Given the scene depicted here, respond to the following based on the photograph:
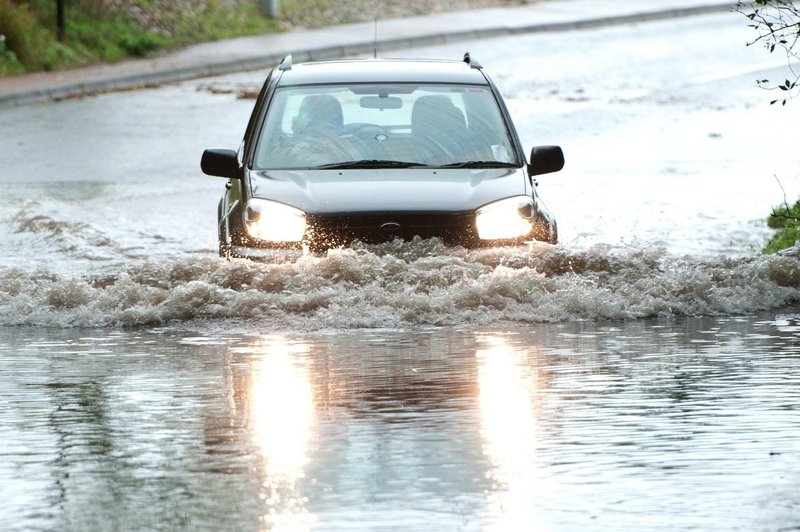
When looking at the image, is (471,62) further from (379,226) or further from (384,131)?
(379,226)

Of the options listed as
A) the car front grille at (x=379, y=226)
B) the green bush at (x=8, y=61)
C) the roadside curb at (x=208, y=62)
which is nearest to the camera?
the car front grille at (x=379, y=226)

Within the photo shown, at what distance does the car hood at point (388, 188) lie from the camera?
1062 centimetres

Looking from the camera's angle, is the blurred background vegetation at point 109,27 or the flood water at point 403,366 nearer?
the flood water at point 403,366

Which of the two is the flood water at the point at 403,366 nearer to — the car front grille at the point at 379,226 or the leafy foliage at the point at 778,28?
the car front grille at the point at 379,226

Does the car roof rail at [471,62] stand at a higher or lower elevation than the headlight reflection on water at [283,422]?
higher

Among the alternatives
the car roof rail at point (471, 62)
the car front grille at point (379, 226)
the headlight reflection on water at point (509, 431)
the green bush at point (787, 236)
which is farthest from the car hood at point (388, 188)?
the green bush at point (787, 236)

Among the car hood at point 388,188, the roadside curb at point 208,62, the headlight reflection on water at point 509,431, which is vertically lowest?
the headlight reflection on water at point 509,431

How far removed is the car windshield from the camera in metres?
11.5

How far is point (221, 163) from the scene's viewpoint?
11.4 metres

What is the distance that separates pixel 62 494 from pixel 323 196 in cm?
450

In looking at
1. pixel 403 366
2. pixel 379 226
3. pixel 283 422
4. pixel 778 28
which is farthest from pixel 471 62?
pixel 283 422

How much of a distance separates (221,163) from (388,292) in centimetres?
131

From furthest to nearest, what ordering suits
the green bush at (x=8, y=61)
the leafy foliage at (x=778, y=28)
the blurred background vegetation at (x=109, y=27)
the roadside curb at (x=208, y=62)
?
the blurred background vegetation at (x=109, y=27) → the green bush at (x=8, y=61) → the roadside curb at (x=208, y=62) → the leafy foliage at (x=778, y=28)

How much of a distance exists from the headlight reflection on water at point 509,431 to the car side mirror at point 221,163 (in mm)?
2177
